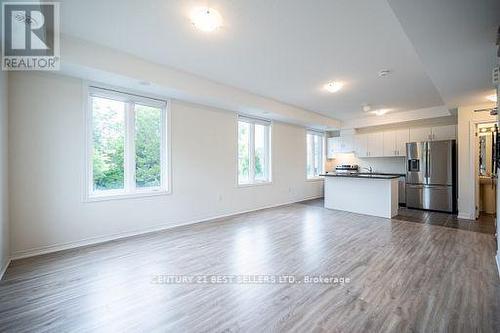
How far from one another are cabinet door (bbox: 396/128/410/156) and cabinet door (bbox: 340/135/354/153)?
1.30 m

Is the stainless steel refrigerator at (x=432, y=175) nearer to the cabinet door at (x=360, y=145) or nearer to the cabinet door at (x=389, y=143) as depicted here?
the cabinet door at (x=389, y=143)

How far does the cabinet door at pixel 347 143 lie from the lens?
7664 mm

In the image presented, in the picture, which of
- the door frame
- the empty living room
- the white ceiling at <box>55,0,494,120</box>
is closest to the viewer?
the empty living room

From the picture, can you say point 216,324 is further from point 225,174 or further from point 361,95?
point 361,95

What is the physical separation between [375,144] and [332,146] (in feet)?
4.62

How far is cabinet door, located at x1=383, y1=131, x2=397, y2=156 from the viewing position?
22.1 ft

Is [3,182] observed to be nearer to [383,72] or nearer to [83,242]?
[83,242]

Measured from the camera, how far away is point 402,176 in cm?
679

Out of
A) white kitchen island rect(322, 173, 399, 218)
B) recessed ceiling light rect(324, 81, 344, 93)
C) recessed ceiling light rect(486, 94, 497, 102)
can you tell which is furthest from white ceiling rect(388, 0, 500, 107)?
white kitchen island rect(322, 173, 399, 218)

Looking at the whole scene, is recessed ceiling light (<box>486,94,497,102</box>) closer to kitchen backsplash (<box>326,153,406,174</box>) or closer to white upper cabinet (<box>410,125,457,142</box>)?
white upper cabinet (<box>410,125,457,142</box>)

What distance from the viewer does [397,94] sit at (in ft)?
16.2

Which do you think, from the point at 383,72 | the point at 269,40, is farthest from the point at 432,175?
the point at 269,40

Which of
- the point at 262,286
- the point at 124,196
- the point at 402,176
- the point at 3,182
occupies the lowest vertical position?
the point at 262,286

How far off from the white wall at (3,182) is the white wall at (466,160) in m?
7.55
